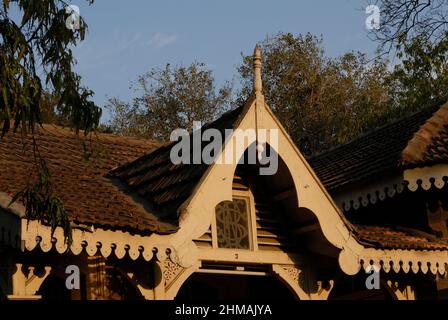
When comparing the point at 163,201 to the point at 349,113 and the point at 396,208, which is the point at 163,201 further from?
the point at 349,113

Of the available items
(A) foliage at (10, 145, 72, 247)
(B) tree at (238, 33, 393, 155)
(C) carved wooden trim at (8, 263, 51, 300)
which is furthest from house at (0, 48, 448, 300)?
(B) tree at (238, 33, 393, 155)

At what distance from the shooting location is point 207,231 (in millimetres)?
12781

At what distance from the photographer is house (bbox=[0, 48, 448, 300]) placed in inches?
456

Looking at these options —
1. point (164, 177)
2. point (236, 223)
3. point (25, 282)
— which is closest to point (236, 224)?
point (236, 223)

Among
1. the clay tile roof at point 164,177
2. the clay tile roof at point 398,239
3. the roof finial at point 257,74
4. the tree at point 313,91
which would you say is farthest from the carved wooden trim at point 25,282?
the tree at point 313,91

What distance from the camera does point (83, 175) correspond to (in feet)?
46.3

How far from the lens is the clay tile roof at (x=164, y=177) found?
41.1 feet

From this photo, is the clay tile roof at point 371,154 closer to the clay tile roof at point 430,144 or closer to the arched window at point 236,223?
the clay tile roof at point 430,144

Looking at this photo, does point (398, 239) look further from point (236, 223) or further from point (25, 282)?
point (25, 282)

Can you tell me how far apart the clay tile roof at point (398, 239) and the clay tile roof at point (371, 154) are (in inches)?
38.9

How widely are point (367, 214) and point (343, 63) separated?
20876 millimetres

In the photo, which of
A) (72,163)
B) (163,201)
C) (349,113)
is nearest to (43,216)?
(163,201)

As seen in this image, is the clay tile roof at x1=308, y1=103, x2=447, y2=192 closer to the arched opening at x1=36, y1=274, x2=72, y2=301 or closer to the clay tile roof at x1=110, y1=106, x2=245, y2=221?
the clay tile roof at x1=110, y1=106, x2=245, y2=221

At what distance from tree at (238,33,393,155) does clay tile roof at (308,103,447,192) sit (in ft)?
47.6
